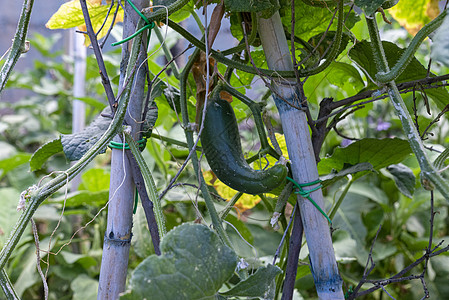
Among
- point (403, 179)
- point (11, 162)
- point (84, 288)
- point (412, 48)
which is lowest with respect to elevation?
point (84, 288)

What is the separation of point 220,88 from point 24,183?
1.13m

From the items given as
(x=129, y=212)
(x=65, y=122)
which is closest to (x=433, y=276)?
(x=129, y=212)

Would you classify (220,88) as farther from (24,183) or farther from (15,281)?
(24,183)

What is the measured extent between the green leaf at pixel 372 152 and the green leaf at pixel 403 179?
87 mm

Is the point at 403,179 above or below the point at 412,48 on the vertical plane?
below

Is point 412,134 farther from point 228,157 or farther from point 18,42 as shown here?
point 18,42

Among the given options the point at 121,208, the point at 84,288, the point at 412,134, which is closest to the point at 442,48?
the point at 412,134

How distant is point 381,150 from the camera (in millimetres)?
634

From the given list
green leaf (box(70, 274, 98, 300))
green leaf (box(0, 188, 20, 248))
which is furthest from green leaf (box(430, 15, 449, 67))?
green leaf (box(0, 188, 20, 248))

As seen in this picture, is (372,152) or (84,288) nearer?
(372,152)

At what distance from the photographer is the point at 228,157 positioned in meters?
0.50

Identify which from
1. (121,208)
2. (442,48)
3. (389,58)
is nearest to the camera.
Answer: (442,48)

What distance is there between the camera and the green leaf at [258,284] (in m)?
0.39

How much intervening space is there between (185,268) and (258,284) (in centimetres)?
8
